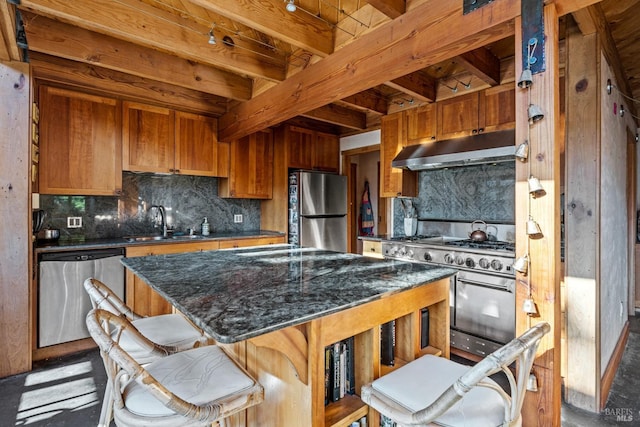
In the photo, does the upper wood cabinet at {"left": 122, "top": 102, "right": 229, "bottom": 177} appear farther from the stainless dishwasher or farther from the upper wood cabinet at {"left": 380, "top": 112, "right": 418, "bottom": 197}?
the upper wood cabinet at {"left": 380, "top": 112, "right": 418, "bottom": 197}

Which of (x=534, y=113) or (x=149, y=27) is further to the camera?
(x=149, y=27)

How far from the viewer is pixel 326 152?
15.3 feet

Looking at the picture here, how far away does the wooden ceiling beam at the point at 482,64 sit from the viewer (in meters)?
2.34

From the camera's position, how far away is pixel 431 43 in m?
1.69

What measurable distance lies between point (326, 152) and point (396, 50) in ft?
9.30

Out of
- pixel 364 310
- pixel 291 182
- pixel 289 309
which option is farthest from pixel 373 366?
Answer: pixel 291 182

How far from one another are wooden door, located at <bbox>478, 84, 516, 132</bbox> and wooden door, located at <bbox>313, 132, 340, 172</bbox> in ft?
7.26

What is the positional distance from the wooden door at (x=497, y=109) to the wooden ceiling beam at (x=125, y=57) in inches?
86.8

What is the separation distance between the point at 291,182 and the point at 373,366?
316 cm

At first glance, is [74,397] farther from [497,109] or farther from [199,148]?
[497,109]

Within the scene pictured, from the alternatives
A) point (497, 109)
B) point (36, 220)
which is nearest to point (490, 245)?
point (497, 109)

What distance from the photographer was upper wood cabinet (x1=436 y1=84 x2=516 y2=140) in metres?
2.73

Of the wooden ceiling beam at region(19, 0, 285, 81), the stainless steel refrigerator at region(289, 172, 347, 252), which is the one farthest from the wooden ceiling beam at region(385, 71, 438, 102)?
Result: the stainless steel refrigerator at region(289, 172, 347, 252)

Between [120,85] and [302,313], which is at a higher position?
[120,85]
